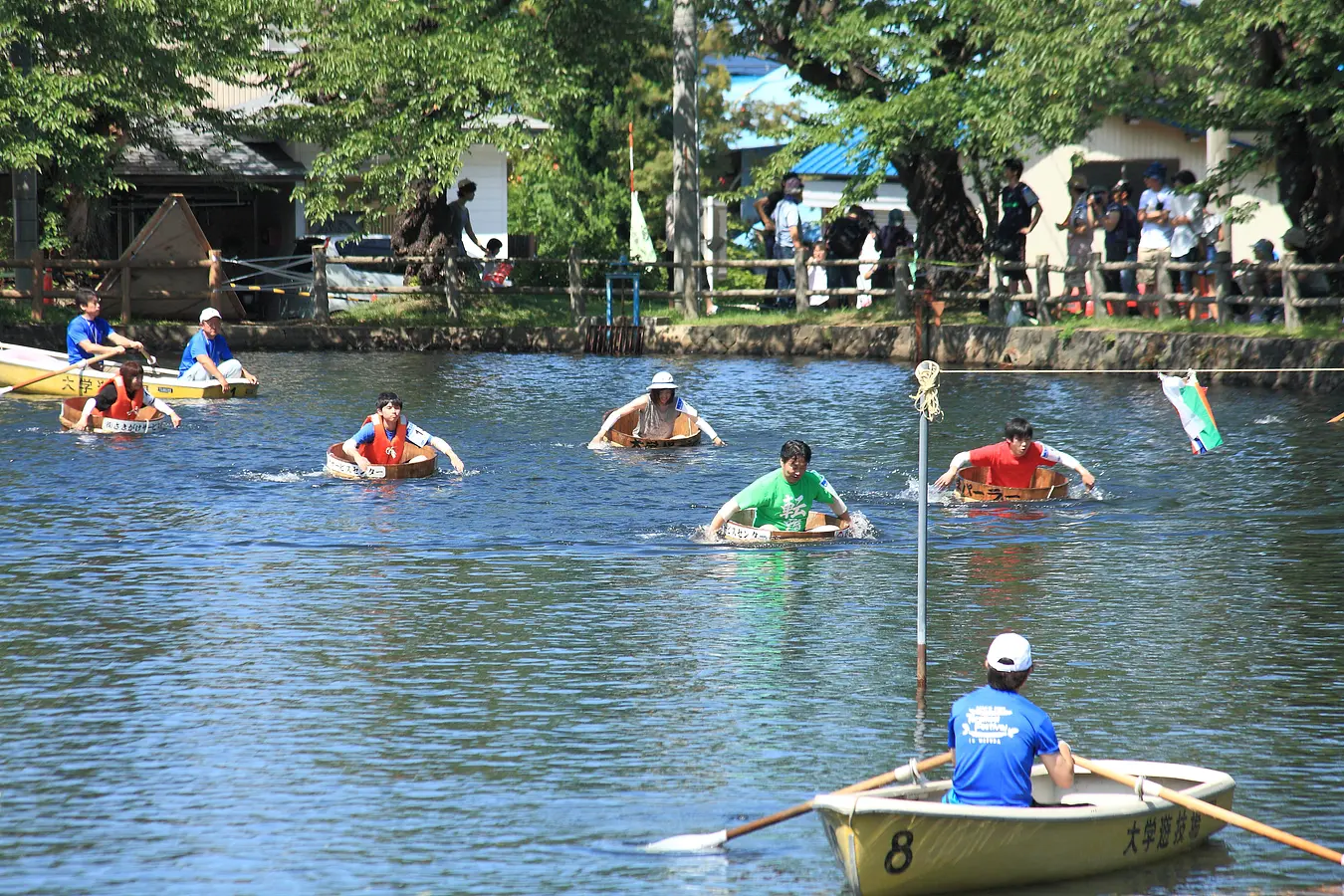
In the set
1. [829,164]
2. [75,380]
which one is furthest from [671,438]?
[829,164]

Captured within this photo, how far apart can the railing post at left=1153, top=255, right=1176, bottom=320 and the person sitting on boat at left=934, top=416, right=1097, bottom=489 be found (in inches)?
469

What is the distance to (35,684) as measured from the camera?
11.1m

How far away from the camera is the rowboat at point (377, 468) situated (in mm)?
19547

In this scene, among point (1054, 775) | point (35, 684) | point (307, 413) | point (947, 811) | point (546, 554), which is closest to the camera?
point (947, 811)

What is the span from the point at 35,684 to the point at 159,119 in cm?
2944

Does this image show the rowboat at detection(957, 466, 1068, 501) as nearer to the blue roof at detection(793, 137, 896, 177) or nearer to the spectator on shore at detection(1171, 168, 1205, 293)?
the spectator on shore at detection(1171, 168, 1205, 293)

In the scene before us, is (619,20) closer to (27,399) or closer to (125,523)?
(27,399)

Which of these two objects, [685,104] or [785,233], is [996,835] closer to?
[685,104]

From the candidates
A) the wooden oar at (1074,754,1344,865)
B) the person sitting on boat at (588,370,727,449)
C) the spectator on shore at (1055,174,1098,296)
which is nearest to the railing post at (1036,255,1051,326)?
the spectator on shore at (1055,174,1098,296)

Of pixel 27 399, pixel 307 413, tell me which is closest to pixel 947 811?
pixel 307 413

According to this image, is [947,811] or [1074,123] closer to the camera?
[947,811]

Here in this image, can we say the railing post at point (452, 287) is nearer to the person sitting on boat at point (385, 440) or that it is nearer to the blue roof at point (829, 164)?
the blue roof at point (829, 164)

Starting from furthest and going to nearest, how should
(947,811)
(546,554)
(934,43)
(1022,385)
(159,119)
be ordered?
(159,119), (934,43), (1022,385), (546,554), (947,811)

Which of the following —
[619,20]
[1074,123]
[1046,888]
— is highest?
[619,20]
